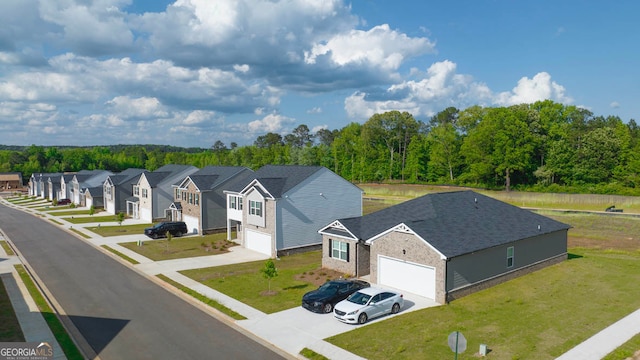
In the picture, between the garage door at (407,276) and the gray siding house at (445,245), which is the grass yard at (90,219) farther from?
the garage door at (407,276)

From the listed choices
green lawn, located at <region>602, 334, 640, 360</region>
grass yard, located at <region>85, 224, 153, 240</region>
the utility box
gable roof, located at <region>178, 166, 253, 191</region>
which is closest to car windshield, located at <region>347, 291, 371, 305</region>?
the utility box

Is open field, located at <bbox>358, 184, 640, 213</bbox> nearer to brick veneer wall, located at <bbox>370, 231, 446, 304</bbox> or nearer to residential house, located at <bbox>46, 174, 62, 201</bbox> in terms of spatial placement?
brick veneer wall, located at <bbox>370, 231, 446, 304</bbox>

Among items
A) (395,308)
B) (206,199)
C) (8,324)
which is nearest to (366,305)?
(395,308)

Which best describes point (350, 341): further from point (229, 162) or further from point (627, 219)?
point (229, 162)

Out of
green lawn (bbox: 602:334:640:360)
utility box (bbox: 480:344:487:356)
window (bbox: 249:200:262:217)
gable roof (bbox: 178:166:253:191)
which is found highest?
gable roof (bbox: 178:166:253:191)


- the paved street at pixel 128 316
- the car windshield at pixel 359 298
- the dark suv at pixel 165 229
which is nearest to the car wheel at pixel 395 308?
the car windshield at pixel 359 298

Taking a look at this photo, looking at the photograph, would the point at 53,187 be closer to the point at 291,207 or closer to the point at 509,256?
the point at 291,207

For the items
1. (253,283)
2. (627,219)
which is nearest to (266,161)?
(627,219)
